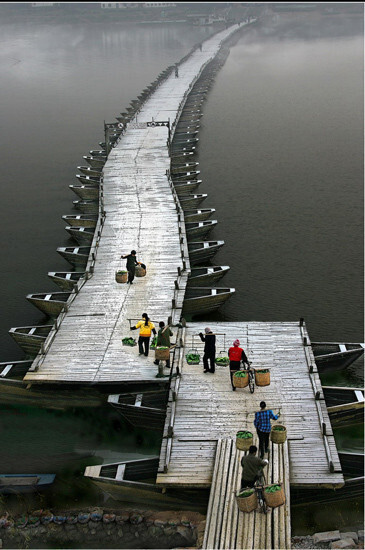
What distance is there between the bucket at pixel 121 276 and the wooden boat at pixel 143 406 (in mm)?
8708

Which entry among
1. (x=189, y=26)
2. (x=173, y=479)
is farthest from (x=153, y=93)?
(x=189, y=26)

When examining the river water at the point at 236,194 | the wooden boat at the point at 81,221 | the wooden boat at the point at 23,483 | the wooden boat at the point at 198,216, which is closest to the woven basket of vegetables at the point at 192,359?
the river water at the point at 236,194

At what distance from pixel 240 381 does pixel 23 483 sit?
8344 mm

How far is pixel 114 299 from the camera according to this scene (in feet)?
109

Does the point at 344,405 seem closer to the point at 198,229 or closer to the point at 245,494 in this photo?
the point at 245,494

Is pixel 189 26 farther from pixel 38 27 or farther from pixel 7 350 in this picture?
pixel 7 350

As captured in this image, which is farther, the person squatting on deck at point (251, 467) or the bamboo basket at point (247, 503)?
the person squatting on deck at point (251, 467)

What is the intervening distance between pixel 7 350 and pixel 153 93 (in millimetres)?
60756

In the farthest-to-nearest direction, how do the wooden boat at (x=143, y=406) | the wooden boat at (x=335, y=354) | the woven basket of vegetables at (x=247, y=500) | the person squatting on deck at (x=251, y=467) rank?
the wooden boat at (x=335, y=354) < the wooden boat at (x=143, y=406) < the person squatting on deck at (x=251, y=467) < the woven basket of vegetables at (x=247, y=500)

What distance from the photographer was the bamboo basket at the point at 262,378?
83.9ft

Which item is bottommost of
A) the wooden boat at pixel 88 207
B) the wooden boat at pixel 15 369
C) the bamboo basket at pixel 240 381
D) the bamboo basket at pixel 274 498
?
the bamboo basket at pixel 274 498

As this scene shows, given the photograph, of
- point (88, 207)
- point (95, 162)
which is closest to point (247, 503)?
point (88, 207)

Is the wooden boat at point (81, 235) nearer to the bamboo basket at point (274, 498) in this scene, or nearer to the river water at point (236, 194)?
the river water at point (236, 194)

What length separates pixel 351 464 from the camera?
23.6 metres
